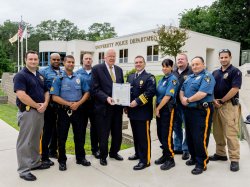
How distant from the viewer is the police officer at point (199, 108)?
13.5 ft

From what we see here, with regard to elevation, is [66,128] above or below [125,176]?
above

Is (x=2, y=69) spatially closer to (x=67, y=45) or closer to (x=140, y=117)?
(x=67, y=45)

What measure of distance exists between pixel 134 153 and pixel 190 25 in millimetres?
32503

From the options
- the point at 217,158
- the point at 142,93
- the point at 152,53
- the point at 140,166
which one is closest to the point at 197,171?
the point at 217,158

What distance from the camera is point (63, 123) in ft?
14.5

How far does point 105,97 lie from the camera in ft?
14.7

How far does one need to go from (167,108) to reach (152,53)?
1979 centimetres

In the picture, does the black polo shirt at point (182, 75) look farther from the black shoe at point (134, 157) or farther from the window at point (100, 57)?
the window at point (100, 57)

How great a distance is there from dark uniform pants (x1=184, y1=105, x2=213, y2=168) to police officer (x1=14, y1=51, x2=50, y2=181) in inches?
88.5

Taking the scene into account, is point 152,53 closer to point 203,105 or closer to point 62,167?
point 203,105

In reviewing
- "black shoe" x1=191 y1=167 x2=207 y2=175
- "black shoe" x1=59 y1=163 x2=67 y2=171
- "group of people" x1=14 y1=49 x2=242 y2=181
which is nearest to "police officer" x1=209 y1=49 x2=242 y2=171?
"group of people" x1=14 y1=49 x2=242 y2=181

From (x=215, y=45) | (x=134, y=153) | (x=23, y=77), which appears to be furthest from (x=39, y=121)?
(x=215, y=45)

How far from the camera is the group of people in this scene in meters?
4.06

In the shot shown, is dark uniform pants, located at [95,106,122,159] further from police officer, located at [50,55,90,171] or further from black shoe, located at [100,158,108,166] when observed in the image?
police officer, located at [50,55,90,171]
